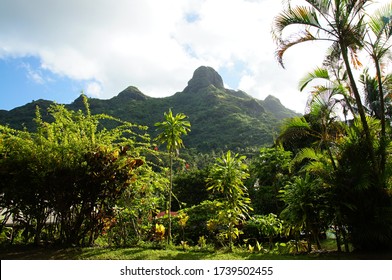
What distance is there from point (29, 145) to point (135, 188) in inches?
93.6

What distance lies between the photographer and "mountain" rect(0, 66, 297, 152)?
188ft

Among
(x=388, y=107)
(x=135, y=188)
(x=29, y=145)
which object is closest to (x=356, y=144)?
(x=135, y=188)

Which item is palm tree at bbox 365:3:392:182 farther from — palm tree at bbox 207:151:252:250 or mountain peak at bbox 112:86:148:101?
mountain peak at bbox 112:86:148:101

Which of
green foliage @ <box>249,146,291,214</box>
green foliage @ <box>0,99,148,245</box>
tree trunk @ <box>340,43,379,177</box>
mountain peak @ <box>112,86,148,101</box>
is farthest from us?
mountain peak @ <box>112,86,148,101</box>

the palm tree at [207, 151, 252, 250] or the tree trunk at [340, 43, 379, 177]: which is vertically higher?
the tree trunk at [340, 43, 379, 177]

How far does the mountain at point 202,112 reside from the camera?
57344 mm

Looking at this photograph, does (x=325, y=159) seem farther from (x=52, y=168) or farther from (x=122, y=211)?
(x=52, y=168)

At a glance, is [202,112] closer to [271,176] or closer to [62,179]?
[271,176]

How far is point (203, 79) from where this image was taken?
10681 centimetres

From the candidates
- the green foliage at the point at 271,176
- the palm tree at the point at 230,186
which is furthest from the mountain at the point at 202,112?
the palm tree at the point at 230,186

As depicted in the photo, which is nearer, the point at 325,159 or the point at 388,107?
the point at 325,159

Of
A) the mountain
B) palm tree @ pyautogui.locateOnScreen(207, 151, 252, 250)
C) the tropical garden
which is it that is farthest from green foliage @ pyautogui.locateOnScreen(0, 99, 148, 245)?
the mountain

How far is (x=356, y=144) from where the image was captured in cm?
580

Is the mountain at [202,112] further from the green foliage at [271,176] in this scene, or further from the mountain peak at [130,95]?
the green foliage at [271,176]
